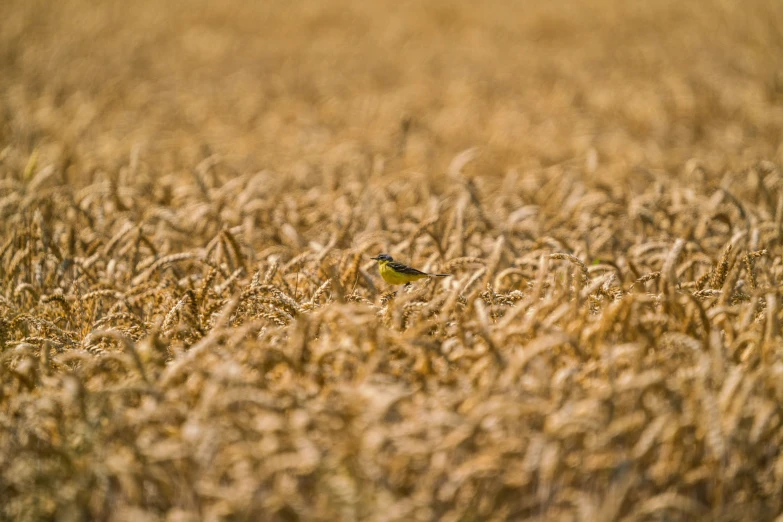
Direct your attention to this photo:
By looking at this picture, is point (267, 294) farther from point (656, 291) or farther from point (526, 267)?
point (656, 291)

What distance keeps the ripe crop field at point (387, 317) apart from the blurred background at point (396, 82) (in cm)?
9

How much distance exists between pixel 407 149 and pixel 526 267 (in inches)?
178

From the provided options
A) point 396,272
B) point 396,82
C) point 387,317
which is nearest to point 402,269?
Result: point 396,272

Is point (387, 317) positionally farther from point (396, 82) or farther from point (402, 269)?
point (396, 82)

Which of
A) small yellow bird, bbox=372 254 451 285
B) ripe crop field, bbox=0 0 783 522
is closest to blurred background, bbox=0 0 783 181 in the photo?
ripe crop field, bbox=0 0 783 522

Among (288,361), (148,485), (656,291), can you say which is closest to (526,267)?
(656,291)

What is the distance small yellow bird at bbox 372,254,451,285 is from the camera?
391cm

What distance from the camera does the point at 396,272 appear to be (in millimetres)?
3992

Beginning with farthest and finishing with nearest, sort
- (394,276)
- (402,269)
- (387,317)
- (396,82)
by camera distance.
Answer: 1. (396,82)
2. (394,276)
3. (402,269)
4. (387,317)

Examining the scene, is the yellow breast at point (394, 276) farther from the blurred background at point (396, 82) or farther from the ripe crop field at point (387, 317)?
the blurred background at point (396, 82)

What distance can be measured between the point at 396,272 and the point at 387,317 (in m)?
0.74

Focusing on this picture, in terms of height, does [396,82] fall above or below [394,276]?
below

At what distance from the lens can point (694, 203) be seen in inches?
201

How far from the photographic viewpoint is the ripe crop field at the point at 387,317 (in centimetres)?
235
